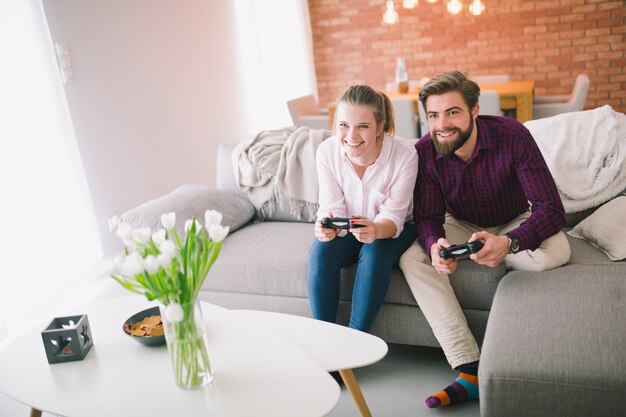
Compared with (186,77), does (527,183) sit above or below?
below

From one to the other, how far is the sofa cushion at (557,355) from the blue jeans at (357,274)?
15.8 inches

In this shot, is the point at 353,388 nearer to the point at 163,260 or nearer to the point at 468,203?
the point at 163,260

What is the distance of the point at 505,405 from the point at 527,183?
2.64ft

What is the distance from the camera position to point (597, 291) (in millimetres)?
1671

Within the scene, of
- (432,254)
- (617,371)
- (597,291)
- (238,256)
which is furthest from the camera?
(238,256)

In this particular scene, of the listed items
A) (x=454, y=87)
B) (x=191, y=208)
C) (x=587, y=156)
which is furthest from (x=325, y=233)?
(x=587, y=156)

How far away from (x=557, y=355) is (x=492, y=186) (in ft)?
2.40

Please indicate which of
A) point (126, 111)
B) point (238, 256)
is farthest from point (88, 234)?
point (238, 256)

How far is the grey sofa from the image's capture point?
136 centimetres

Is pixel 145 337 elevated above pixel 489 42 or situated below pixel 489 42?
below

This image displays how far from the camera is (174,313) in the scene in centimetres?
122

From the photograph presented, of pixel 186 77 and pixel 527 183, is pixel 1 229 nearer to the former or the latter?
pixel 186 77

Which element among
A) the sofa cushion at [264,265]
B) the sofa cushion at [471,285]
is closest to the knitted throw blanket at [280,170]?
the sofa cushion at [264,265]

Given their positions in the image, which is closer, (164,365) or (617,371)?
(617,371)
